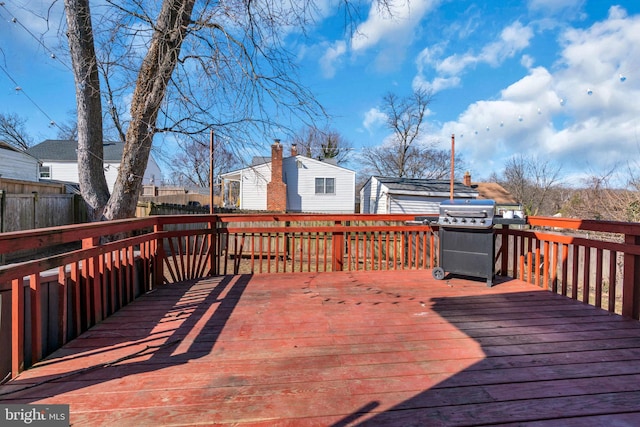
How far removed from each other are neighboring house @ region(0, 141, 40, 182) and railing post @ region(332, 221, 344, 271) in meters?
14.9

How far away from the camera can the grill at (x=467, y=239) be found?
390 cm

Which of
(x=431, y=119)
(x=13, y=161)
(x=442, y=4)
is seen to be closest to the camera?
(x=442, y=4)

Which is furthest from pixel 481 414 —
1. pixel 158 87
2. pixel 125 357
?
pixel 158 87

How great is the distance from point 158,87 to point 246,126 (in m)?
1.16

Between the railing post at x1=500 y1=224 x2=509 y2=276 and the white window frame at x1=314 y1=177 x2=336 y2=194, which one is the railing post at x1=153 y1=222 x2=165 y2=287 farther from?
the white window frame at x1=314 y1=177 x2=336 y2=194

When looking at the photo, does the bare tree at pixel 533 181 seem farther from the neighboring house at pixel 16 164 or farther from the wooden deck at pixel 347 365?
the neighboring house at pixel 16 164

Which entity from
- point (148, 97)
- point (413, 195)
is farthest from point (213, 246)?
point (413, 195)

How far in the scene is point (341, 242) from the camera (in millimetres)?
4863

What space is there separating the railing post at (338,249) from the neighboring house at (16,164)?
14.9 metres

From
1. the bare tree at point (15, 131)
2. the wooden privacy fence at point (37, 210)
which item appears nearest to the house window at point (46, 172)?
the bare tree at point (15, 131)

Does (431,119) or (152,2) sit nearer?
(152,2)

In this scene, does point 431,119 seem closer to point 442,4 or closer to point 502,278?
point 442,4

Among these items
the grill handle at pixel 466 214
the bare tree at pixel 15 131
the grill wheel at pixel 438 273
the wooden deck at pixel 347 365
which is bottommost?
the wooden deck at pixel 347 365

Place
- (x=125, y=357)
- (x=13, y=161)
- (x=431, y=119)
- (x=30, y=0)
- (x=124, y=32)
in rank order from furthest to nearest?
1. (x=431, y=119)
2. (x=13, y=161)
3. (x=124, y=32)
4. (x=30, y=0)
5. (x=125, y=357)
